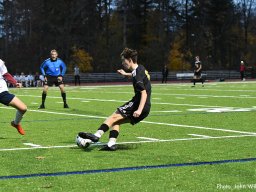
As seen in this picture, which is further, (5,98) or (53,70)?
(53,70)

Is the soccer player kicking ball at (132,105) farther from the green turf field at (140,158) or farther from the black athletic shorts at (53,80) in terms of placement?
the black athletic shorts at (53,80)

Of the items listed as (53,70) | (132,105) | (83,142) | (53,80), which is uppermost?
(53,70)

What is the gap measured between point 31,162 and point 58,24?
6836cm

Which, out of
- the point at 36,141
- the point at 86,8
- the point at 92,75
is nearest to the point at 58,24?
the point at 86,8

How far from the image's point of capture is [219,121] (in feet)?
47.6

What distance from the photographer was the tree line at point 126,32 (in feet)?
249

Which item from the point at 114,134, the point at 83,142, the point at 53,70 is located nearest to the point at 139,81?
the point at 114,134

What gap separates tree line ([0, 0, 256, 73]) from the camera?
75.9 m

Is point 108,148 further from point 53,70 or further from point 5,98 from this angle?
point 53,70

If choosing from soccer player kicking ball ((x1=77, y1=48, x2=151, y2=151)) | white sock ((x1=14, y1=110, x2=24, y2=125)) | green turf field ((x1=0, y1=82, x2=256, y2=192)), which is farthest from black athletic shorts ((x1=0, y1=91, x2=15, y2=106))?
soccer player kicking ball ((x1=77, y1=48, x2=151, y2=151))

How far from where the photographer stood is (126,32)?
82.4m

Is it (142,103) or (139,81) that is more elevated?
(139,81)

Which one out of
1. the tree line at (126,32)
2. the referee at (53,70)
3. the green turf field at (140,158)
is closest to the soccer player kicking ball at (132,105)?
the green turf field at (140,158)

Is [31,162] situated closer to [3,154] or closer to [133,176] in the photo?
[3,154]
